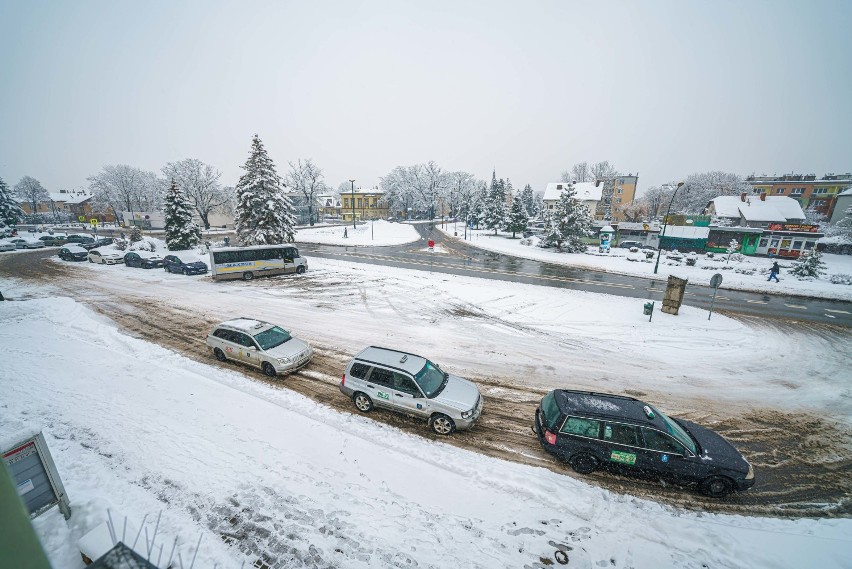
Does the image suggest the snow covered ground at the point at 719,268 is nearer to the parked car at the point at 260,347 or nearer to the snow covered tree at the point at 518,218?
the snow covered tree at the point at 518,218

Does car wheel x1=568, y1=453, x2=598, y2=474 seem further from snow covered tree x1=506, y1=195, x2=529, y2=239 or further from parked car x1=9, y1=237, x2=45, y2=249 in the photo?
parked car x1=9, y1=237, x2=45, y2=249

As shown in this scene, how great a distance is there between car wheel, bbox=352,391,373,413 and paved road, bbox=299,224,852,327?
17.2m

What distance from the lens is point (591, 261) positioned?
119 ft

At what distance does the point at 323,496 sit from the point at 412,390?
3115mm

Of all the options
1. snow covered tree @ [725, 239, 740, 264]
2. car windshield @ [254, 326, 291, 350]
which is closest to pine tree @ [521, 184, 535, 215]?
snow covered tree @ [725, 239, 740, 264]

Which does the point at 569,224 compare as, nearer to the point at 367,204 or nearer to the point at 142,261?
the point at 142,261

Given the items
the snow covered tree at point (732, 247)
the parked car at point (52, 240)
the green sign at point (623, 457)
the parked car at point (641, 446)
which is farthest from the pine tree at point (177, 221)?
the snow covered tree at point (732, 247)

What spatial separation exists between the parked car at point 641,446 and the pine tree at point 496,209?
57.4m

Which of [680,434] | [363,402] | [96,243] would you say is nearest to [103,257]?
[96,243]

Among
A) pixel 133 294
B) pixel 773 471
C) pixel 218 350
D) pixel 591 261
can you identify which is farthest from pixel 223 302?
pixel 591 261

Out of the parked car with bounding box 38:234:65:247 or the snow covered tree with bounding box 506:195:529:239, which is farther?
the snow covered tree with bounding box 506:195:529:239

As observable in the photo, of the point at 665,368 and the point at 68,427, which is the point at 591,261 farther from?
the point at 68,427

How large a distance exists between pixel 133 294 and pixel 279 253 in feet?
29.6

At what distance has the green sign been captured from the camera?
7.54 meters
